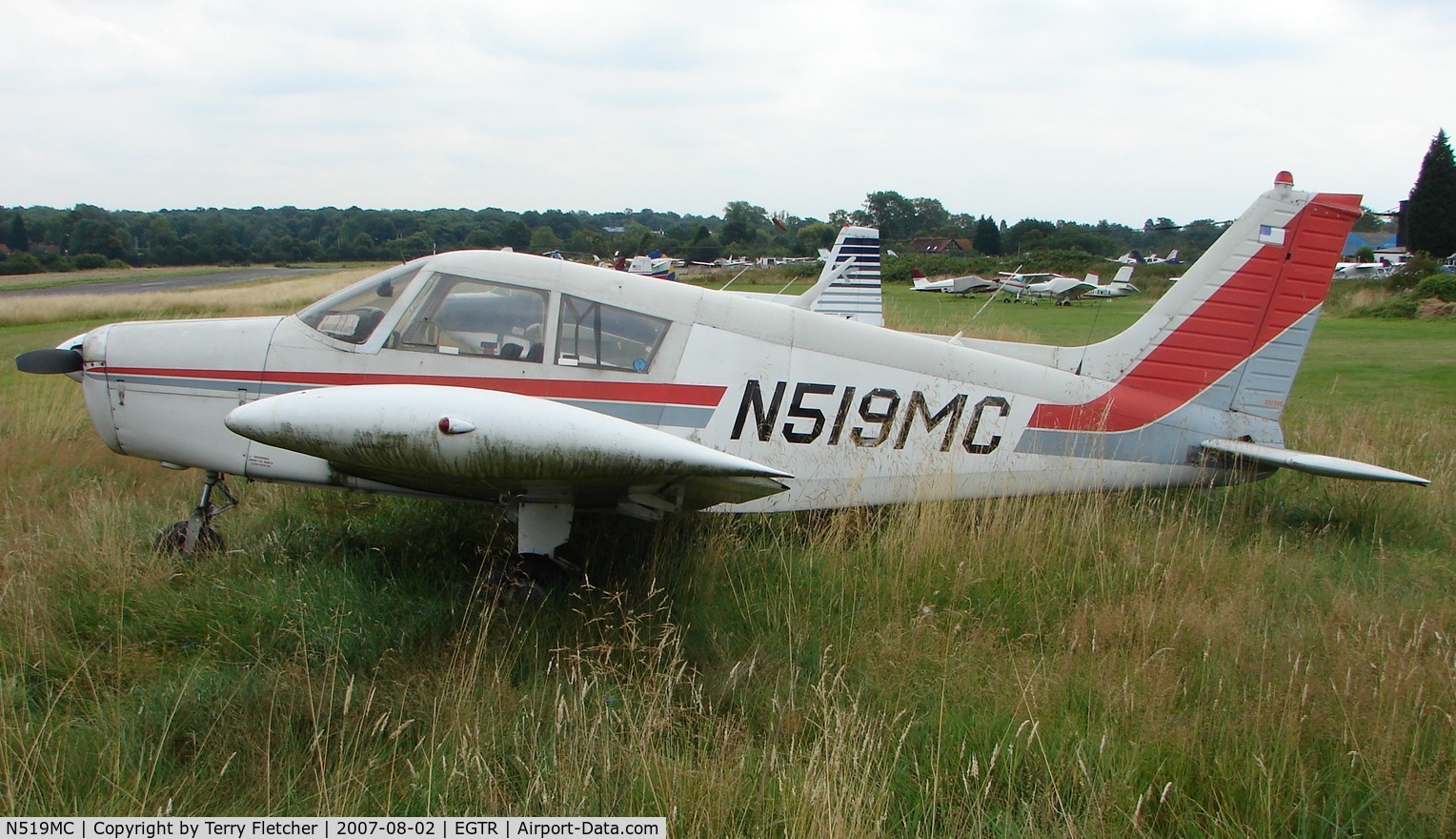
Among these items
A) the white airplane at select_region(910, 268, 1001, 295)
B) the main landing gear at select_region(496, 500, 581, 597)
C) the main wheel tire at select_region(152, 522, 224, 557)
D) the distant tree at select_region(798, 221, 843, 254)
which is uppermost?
the main landing gear at select_region(496, 500, 581, 597)

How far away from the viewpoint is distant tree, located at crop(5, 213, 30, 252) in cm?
8538

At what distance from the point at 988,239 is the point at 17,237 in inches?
3420

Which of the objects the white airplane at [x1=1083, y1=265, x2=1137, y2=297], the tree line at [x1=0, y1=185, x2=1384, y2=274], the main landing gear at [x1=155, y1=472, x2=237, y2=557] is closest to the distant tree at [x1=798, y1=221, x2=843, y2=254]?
the tree line at [x1=0, y1=185, x2=1384, y2=274]

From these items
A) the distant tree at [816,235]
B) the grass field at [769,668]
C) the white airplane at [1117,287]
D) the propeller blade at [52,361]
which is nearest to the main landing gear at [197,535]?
the grass field at [769,668]

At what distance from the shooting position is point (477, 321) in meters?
5.26

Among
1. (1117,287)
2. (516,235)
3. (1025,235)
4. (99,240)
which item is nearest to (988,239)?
(1025,235)

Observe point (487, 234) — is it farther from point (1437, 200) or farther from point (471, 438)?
point (1437, 200)

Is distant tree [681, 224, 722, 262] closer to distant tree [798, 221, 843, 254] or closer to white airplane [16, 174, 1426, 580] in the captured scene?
distant tree [798, 221, 843, 254]

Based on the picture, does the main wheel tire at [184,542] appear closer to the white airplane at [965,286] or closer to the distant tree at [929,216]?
the white airplane at [965,286]

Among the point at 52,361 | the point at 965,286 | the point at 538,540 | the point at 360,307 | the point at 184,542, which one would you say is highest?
the point at 360,307

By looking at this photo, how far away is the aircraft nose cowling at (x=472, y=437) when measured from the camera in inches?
151

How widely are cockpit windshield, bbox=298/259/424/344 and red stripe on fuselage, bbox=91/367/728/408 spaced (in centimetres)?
26

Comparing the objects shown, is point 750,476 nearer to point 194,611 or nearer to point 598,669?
point 598,669

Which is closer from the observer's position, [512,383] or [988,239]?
[512,383]
